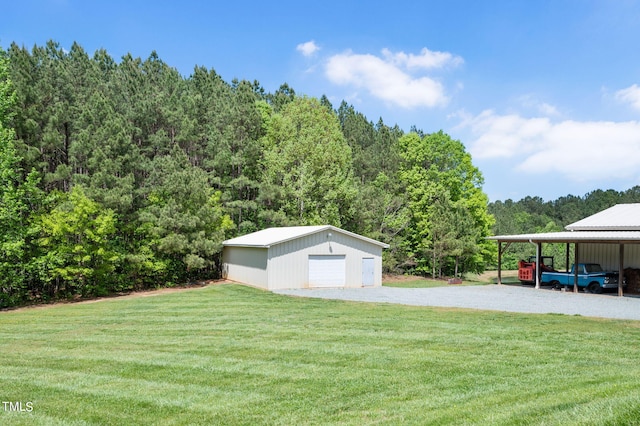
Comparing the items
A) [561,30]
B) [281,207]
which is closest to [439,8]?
[561,30]

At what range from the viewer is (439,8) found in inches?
709

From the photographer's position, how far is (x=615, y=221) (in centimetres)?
2817

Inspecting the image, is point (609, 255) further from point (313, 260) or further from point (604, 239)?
point (313, 260)

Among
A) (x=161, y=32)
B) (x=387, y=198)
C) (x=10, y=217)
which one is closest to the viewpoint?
(x=161, y=32)

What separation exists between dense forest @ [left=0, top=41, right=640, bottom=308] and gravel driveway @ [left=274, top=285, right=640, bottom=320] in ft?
32.9

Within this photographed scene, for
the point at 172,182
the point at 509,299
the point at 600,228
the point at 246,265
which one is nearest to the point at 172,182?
the point at 172,182

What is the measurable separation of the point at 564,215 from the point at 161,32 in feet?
Result: 319

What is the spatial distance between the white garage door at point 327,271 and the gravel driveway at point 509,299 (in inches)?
40.4

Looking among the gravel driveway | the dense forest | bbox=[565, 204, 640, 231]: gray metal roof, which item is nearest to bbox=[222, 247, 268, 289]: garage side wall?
the dense forest

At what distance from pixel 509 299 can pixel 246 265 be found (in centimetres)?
1408

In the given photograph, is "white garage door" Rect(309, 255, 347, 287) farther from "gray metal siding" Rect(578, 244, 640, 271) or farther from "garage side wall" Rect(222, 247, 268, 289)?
"gray metal siding" Rect(578, 244, 640, 271)

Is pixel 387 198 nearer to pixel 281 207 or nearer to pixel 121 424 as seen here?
pixel 281 207

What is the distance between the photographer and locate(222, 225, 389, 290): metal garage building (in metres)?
24.3

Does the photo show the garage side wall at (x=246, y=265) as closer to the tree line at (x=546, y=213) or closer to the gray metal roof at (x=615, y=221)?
the gray metal roof at (x=615, y=221)
